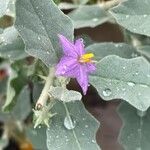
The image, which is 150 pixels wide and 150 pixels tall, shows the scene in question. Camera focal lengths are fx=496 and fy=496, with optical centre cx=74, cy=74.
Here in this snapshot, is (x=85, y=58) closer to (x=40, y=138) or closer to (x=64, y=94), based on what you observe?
(x=64, y=94)

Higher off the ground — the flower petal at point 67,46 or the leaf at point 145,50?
the flower petal at point 67,46

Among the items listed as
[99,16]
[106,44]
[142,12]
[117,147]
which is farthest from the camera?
[117,147]

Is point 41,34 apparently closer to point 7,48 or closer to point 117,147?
point 7,48

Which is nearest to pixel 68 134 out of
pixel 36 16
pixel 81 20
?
pixel 36 16

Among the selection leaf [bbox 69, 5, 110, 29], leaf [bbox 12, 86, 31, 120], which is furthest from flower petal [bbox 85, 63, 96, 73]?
leaf [bbox 12, 86, 31, 120]

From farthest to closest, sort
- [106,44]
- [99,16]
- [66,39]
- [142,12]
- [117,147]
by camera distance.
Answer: [117,147] < [99,16] < [106,44] < [142,12] < [66,39]

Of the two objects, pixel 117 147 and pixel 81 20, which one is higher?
pixel 81 20

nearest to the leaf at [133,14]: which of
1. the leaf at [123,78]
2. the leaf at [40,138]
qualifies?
the leaf at [123,78]

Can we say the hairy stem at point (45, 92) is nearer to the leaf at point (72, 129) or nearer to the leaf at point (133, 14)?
the leaf at point (72, 129)
